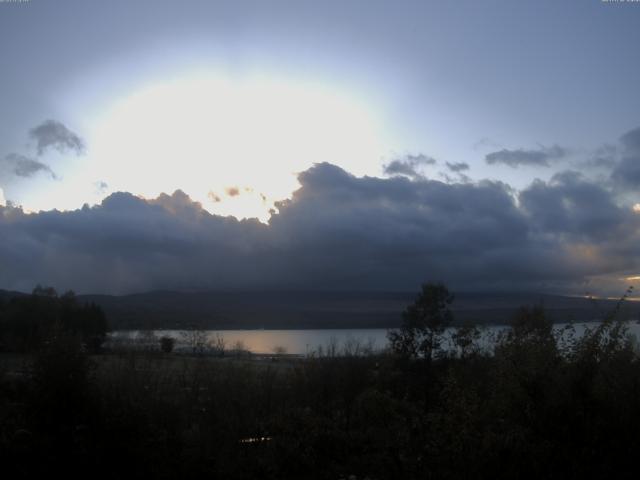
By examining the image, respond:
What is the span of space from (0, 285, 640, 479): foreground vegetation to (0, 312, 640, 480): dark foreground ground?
0.03m

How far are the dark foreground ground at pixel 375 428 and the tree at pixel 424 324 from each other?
66.2 ft

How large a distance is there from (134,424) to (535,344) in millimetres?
10208

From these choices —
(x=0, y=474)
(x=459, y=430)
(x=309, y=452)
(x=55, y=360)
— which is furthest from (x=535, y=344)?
(x=55, y=360)

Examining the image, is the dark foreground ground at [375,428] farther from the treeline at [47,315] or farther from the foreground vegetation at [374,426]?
the treeline at [47,315]

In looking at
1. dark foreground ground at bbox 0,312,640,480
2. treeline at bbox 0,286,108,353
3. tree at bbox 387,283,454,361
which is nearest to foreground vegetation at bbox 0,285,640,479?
dark foreground ground at bbox 0,312,640,480

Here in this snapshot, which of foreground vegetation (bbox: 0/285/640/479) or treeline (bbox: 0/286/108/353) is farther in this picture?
treeline (bbox: 0/286/108/353)

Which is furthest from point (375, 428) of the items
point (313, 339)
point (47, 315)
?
point (313, 339)

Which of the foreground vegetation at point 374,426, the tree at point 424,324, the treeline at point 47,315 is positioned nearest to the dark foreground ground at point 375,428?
the foreground vegetation at point 374,426

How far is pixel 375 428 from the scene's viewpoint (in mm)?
15656

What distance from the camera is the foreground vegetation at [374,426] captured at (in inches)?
463

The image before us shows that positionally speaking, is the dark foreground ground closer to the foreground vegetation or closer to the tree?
the foreground vegetation

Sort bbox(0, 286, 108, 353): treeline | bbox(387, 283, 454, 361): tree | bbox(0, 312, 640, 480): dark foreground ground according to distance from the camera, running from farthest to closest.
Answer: bbox(0, 286, 108, 353): treeline < bbox(387, 283, 454, 361): tree < bbox(0, 312, 640, 480): dark foreground ground

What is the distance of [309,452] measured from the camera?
15.5 meters

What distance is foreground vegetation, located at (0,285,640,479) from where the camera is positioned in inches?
463
